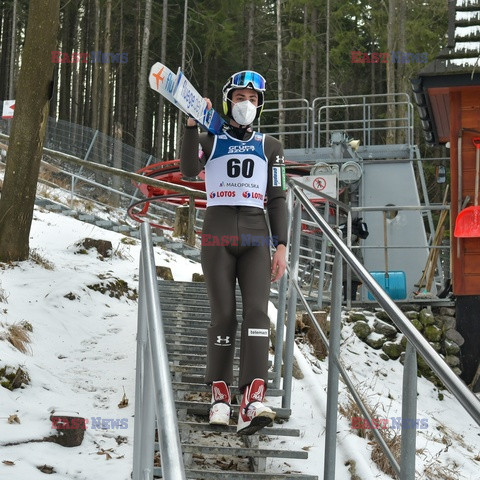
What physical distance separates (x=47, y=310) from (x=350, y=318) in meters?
4.01

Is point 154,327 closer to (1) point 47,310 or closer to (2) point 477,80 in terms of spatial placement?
(1) point 47,310

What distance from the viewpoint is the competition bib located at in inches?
165

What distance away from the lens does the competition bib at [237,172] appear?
13.7 feet

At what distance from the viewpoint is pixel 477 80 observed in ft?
30.9

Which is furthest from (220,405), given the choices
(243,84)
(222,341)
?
(243,84)

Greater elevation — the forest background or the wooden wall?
the forest background

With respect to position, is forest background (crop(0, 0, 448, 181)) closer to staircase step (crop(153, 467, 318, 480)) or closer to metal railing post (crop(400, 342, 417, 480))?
staircase step (crop(153, 467, 318, 480))

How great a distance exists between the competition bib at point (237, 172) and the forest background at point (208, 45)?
70.0ft

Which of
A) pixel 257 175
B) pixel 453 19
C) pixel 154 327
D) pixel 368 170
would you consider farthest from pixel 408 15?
pixel 154 327

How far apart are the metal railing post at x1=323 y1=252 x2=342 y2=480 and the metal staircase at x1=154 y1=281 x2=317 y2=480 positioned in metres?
0.12

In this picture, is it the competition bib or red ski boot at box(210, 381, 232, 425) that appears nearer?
red ski boot at box(210, 381, 232, 425)

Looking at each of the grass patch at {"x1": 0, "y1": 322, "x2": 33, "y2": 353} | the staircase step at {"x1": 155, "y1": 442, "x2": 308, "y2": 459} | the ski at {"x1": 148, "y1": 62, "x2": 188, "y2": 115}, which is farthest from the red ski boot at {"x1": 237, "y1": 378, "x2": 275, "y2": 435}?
the grass patch at {"x1": 0, "y1": 322, "x2": 33, "y2": 353}

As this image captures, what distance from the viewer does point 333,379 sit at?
396 cm

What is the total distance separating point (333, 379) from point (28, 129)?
18.0 feet
